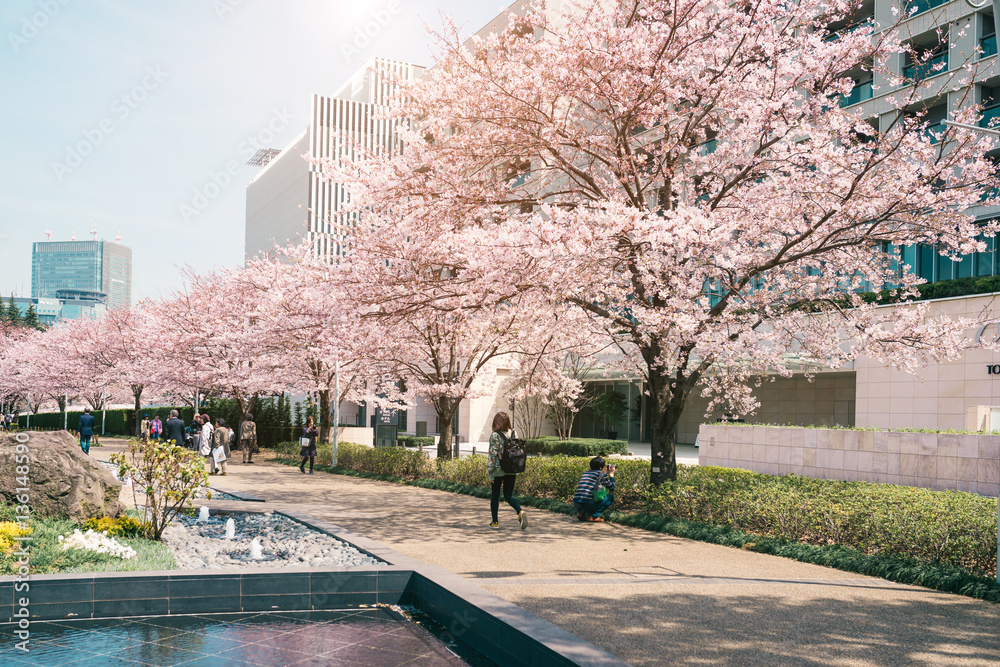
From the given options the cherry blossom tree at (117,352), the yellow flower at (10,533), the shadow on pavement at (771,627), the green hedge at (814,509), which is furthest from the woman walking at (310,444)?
the shadow on pavement at (771,627)

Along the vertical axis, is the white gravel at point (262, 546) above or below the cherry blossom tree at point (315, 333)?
below

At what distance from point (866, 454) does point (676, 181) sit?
934cm

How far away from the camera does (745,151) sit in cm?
1368

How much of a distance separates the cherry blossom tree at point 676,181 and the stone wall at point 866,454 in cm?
474

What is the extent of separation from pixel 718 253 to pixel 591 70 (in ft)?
11.2

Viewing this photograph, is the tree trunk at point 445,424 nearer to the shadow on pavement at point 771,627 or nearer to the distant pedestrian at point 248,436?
the distant pedestrian at point 248,436

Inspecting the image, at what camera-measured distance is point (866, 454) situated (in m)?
18.1

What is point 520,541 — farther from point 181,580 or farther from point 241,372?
point 241,372

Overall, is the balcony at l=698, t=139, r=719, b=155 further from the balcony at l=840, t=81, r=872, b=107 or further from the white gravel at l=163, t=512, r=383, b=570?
the white gravel at l=163, t=512, r=383, b=570

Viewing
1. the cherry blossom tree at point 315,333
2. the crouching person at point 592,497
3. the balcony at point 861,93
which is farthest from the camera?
the balcony at point 861,93

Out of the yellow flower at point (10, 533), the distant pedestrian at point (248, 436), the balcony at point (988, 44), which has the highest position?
the balcony at point (988, 44)

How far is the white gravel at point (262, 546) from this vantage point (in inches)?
315

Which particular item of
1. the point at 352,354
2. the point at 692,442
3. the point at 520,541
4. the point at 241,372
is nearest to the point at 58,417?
the point at 241,372

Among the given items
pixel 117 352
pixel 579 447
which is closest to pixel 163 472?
pixel 579 447
